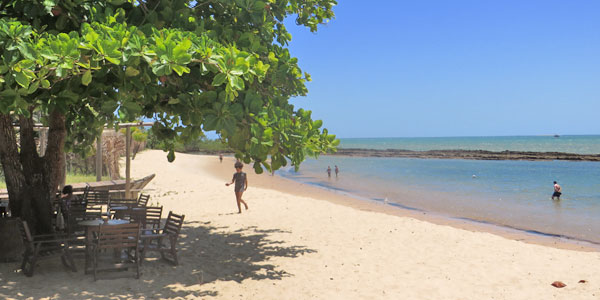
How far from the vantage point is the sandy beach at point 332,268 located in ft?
19.6

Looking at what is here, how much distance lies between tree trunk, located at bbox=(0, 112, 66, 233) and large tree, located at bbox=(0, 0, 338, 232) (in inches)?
0.6

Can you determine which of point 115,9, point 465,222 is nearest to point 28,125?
point 115,9

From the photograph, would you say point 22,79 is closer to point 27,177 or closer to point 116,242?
point 116,242

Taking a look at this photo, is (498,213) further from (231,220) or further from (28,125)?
(28,125)

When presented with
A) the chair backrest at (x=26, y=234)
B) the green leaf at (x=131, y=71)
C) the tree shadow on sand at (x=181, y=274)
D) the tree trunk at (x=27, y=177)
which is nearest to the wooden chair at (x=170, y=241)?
the tree shadow on sand at (x=181, y=274)

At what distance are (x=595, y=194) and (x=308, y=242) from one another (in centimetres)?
2408

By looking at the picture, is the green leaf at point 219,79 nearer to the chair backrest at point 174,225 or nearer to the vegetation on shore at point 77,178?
the chair backrest at point 174,225

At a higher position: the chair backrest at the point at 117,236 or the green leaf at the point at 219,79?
the green leaf at the point at 219,79

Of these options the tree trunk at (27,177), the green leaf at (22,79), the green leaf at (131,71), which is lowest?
the tree trunk at (27,177)

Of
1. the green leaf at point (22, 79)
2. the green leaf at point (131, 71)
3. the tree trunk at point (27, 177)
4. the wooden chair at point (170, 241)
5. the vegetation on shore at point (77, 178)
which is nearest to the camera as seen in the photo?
the green leaf at point (22, 79)

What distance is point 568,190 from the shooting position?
94.6ft

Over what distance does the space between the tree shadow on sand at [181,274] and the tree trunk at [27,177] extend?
34.2 inches

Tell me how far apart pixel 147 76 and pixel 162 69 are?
61 centimetres

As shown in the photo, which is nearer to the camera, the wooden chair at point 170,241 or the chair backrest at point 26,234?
the chair backrest at point 26,234
